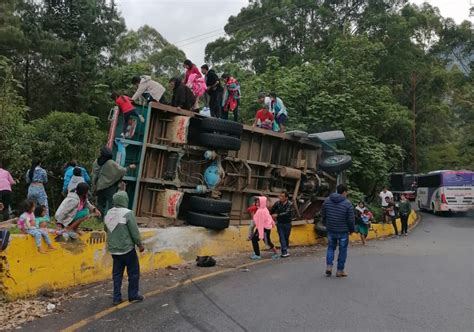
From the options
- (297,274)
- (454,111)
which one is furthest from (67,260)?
(454,111)

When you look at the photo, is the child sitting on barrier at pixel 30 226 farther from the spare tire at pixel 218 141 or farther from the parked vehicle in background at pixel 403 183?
the parked vehicle in background at pixel 403 183

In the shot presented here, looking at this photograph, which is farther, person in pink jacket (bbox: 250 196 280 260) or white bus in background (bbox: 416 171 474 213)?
white bus in background (bbox: 416 171 474 213)

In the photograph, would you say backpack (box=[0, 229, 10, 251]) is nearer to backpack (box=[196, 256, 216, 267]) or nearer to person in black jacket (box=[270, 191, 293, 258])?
backpack (box=[196, 256, 216, 267])

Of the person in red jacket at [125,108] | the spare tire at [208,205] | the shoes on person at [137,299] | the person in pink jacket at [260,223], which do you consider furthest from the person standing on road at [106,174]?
the person in pink jacket at [260,223]

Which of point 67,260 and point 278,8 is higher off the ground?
point 278,8

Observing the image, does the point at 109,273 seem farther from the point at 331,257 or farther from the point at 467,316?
the point at 467,316

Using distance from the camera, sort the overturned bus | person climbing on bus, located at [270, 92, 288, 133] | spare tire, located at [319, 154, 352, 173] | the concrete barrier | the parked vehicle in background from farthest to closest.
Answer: the parked vehicle in background
spare tire, located at [319, 154, 352, 173]
person climbing on bus, located at [270, 92, 288, 133]
the overturned bus
the concrete barrier

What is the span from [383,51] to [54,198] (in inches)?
982

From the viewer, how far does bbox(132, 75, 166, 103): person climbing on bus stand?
1056 centimetres

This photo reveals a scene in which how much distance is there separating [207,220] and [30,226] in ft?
14.0

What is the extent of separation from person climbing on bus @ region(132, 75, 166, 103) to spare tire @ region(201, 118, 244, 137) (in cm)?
117

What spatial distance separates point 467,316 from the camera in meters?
6.06

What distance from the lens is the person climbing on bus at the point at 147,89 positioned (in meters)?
10.6

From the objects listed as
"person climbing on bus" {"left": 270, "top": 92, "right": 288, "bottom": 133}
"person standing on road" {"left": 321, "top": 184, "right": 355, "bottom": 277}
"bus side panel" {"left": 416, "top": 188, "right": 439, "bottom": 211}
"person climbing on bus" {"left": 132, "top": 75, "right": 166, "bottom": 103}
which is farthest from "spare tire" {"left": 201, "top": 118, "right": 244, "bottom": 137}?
"bus side panel" {"left": 416, "top": 188, "right": 439, "bottom": 211}
